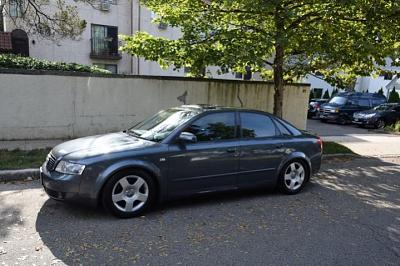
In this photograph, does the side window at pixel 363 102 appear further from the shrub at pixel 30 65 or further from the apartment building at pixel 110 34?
the shrub at pixel 30 65

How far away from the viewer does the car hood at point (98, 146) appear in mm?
5197

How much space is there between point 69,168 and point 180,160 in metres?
1.44

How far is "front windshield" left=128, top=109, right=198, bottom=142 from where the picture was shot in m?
5.79

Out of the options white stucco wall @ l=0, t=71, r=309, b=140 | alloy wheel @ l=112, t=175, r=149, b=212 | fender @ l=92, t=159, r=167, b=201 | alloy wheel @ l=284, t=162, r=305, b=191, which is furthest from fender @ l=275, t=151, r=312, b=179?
white stucco wall @ l=0, t=71, r=309, b=140

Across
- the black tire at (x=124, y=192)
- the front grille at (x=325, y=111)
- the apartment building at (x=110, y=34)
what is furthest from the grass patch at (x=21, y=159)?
the apartment building at (x=110, y=34)

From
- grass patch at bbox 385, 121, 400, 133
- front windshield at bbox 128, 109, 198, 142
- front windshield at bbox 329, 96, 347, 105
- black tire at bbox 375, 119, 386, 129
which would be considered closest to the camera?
front windshield at bbox 128, 109, 198, 142

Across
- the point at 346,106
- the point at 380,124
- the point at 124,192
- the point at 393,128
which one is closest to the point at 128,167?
the point at 124,192

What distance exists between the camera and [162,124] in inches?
239

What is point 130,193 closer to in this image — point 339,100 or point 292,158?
point 292,158

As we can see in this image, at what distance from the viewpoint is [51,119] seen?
33.7 feet

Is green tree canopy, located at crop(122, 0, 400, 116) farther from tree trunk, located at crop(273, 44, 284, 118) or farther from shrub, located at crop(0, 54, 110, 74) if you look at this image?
shrub, located at crop(0, 54, 110, 74)

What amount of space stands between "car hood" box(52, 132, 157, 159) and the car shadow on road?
2.60 ft

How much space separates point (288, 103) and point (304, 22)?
4.28m

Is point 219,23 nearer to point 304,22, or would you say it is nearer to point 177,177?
point 304,22
